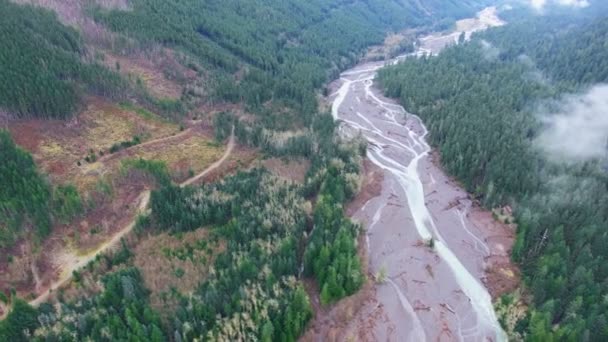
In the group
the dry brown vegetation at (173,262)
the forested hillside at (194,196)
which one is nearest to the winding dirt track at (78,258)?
the forested hillside at (194,196)

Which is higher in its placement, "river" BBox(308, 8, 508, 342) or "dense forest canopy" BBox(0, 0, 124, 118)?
"dense forest canopy" BBox(0, 0, 124, 118)

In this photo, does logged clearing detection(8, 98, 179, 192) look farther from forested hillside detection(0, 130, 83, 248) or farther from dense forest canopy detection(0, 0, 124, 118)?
forested hillside detection(0, 130, 83, 248)

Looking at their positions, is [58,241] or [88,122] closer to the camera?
[58,241]

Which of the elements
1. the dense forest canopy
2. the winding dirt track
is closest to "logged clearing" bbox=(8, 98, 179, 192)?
the dense forest canopy

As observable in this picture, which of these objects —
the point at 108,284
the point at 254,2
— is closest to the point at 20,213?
the point at 108,284

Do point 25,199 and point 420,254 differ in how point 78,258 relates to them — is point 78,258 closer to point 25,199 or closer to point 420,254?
point 25,199

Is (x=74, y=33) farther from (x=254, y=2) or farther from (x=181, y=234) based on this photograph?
(x=254, y=2)
